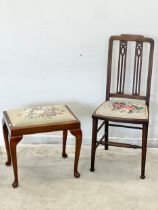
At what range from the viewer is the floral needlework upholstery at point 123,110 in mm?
2389

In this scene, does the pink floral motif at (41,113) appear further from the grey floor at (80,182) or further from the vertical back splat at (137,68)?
the vertical back splat at (137,68)

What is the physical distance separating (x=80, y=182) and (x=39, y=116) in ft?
1.83

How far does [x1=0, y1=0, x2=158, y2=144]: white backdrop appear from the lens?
260 cm

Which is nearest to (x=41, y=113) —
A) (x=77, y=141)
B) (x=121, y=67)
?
(x=77, y=141)

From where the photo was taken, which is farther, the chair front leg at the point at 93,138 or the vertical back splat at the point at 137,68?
the vertical back splat at the point at 137,68

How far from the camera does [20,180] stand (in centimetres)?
243

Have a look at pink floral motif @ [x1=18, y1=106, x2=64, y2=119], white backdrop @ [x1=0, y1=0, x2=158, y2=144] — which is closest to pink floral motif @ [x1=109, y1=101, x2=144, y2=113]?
white backdrop @ [x1=0, y1=0, x2=158, y2=144]

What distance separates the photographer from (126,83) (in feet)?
9.09

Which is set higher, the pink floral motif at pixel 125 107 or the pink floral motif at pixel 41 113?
the pink floral motif at pixel 125 107

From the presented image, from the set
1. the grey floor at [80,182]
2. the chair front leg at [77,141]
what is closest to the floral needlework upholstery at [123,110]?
the chair front leg at [77,141]

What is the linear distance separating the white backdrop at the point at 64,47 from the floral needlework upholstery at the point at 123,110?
0.28 m

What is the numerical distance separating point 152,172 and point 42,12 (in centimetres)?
149

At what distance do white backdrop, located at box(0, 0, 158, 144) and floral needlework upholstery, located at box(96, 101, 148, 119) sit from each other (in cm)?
28

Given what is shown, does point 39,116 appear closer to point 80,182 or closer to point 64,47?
point 80,182
